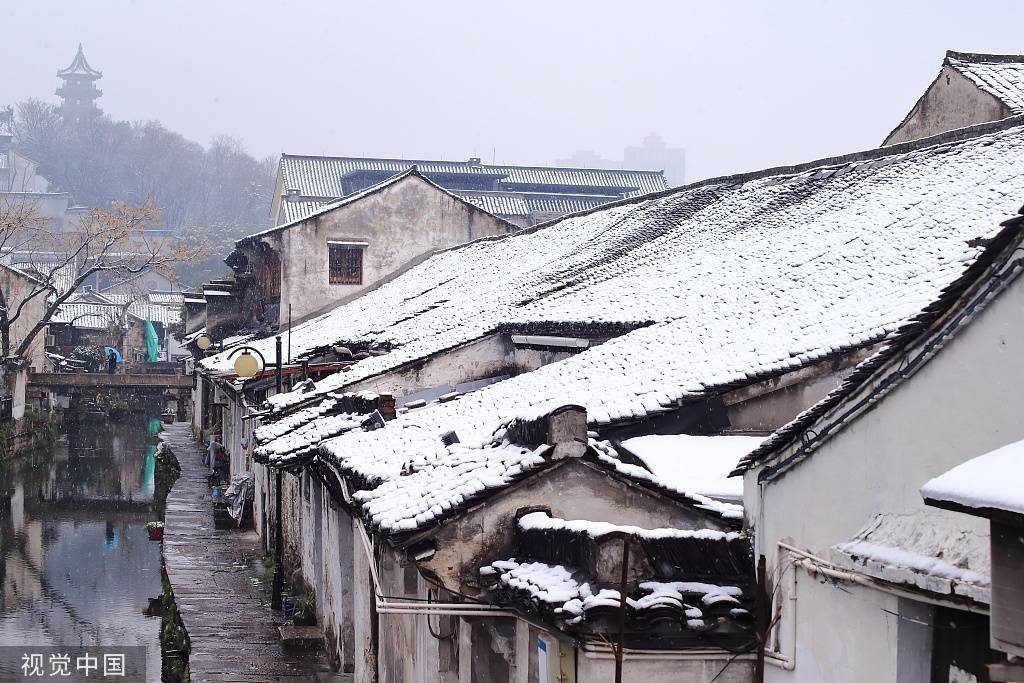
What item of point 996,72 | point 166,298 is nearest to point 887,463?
point 996,72

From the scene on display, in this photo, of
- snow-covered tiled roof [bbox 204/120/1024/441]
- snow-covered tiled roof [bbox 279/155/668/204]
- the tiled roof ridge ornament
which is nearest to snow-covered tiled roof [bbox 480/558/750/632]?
the tiled roof ridge ornament

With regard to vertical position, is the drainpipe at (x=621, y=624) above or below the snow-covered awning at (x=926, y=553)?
below

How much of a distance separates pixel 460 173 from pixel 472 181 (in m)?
0.68

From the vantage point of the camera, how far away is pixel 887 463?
234 inches

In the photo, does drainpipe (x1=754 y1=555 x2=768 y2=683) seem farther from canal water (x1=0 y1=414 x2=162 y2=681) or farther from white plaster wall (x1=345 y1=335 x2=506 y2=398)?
canal water (x1=0 y1=414 x2=162 y2=681)

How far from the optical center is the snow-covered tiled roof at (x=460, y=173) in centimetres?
5847

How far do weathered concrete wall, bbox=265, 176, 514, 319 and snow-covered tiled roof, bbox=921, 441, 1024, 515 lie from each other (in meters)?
27.7

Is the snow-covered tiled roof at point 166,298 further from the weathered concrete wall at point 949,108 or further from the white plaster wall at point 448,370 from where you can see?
the white plaster wall at point 448,370

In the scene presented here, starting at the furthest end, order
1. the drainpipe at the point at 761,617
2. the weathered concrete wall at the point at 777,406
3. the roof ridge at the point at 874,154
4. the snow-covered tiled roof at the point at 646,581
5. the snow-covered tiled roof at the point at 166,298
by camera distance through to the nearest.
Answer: the snow-covered tiled roof at the point at 166,298 < the roof ridge at the point at 874,154 < the weathered concrete wall at the point at 777,406 < the snow-covered tiled roof at the point at 646,581 < the drainpipe at the point at 761,617

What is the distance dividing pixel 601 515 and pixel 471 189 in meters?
49.5

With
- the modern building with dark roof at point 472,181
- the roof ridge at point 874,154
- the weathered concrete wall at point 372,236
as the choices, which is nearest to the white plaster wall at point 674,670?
the roof ridge at point 874,154

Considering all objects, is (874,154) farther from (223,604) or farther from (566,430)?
(223,604)

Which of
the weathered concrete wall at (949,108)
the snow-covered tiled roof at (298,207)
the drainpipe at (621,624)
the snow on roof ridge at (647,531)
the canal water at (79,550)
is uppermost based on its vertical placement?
the snow-covered tiled roof at (298,207)

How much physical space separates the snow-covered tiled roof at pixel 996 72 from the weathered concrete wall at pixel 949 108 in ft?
0.31
